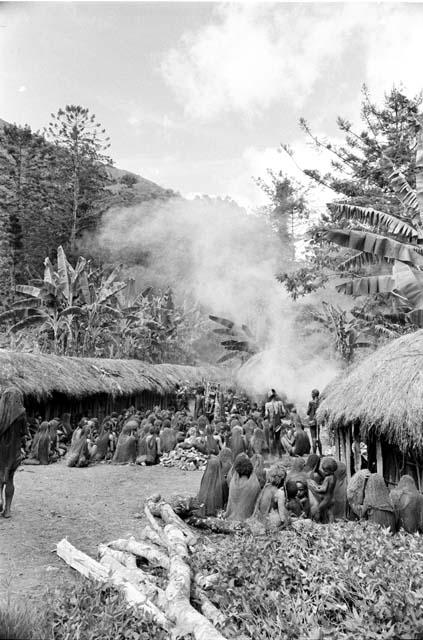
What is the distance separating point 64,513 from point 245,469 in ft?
9.38

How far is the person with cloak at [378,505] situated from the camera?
20.4 ft

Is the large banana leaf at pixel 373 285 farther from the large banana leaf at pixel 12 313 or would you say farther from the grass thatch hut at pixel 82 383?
the large banana leaf at pixel 12 313

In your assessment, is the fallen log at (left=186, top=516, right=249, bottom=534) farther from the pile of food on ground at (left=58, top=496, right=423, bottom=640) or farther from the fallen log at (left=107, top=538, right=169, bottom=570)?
the fallen log at (left=107, top=538, right=169, bottom=570)

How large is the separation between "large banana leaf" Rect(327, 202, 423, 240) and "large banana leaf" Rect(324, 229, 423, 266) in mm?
418

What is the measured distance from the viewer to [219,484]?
8406 mm

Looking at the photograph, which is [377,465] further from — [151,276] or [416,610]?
[151,276]

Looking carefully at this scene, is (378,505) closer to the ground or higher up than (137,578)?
higher up

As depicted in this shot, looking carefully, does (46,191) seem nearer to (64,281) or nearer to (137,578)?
(64,281)

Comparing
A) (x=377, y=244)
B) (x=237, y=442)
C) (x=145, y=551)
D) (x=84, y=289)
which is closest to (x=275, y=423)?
(x=237, y=442)

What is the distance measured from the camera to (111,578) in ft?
15.0

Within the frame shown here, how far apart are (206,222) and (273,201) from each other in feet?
41.2

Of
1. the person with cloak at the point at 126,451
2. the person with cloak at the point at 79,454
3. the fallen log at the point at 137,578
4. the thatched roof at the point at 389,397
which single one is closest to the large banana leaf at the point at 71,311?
the person with cloak at the point at 79,454

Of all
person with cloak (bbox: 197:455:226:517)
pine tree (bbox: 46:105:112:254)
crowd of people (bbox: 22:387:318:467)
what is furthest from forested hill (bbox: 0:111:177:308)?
person with cloak (bbox: 197:455:226:517)

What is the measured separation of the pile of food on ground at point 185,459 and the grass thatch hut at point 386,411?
4158 mm
